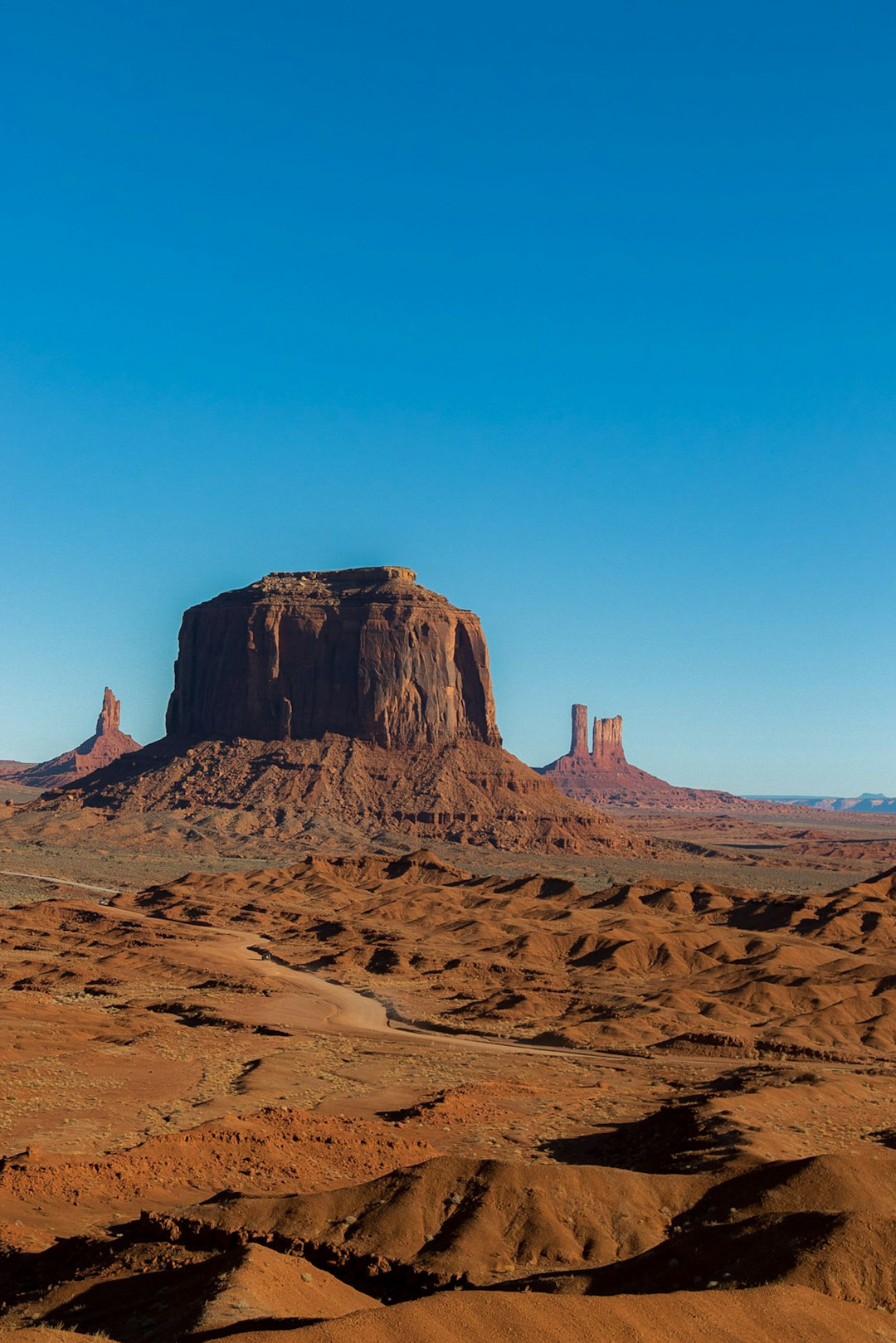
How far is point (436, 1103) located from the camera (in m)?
33.3

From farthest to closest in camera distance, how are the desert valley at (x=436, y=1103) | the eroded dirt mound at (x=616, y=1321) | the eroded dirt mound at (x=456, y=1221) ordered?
1. the eroded dirt mound at (x=456, y=1221)
2. the desert valley at (x=436, y=1103)
3. the eroded dirt mound at (x=616, y=1321)

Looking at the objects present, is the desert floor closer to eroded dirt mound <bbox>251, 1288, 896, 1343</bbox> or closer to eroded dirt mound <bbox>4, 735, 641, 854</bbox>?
eroded dirt mound <bbox>251, 1288, 896, 1343</bbox>

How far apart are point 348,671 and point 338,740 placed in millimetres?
8005

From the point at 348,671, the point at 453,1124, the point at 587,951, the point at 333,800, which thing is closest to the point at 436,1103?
the point at 453,1124

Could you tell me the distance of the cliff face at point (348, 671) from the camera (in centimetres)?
14400

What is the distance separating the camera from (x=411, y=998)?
55.6 meters

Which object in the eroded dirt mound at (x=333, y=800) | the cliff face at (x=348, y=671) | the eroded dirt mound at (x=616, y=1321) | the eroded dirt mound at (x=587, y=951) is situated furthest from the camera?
the cliff face at (x=348, y=671)

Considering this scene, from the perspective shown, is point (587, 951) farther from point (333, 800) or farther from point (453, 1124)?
point (333, 800)

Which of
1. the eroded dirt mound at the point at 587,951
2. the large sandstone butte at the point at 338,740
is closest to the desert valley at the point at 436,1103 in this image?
the eroded dirt mound at the point at 587,951

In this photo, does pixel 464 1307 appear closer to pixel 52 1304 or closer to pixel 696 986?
pixel 52 1304

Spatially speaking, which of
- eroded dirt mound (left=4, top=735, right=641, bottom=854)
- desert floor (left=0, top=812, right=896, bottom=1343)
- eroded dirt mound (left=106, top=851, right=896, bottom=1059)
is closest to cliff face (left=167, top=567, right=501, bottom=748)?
eroded dirt mound (left=4, top=735, right=641, bottom=854)

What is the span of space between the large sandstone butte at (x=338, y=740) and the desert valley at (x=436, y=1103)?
17.4 m

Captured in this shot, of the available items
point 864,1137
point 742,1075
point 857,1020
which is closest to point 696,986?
point 857,1020

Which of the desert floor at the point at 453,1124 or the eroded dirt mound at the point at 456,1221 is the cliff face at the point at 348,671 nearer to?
the desert floor at the point at 453,1124
